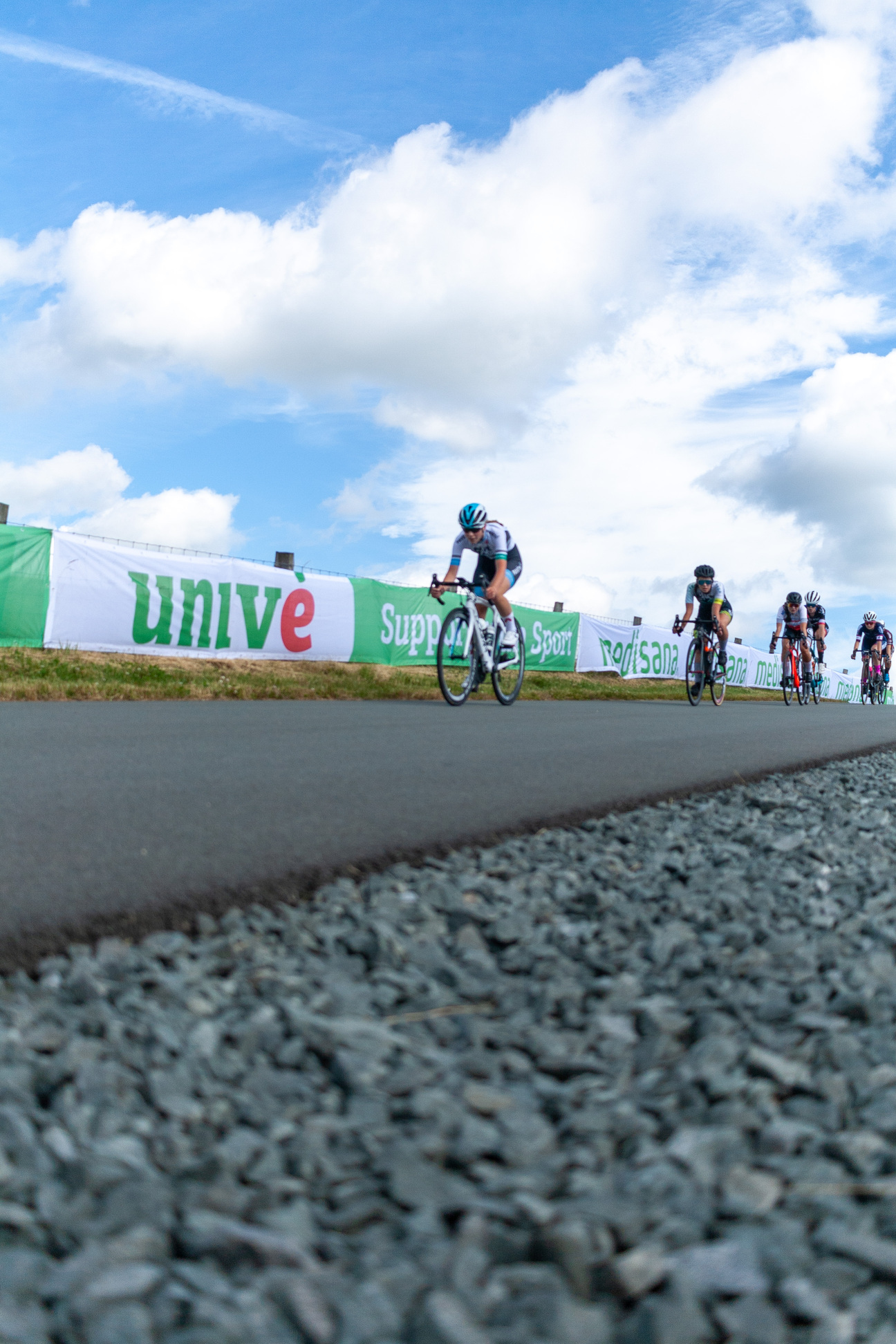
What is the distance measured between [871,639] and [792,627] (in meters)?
5.98

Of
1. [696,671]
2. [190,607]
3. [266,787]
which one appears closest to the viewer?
[266,787]

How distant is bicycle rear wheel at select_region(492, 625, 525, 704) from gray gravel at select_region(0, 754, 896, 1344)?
8.11 metres

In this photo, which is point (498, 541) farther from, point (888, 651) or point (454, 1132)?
point (888, 651)

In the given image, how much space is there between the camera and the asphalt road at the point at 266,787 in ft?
9.42

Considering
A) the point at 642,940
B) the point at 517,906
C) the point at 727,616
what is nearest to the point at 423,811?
the point at 517,906

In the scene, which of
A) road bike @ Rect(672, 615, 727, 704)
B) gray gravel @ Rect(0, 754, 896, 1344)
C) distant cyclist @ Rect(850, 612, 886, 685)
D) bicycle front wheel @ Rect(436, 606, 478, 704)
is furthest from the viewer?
distant cyclist @ Rect(850, 612, 886, 685)

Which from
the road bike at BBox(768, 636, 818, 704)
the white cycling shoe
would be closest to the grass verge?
the white cycling shoe

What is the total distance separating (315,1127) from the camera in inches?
59.9

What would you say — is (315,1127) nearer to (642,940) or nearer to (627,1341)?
(627,1341)

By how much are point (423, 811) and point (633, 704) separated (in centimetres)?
973

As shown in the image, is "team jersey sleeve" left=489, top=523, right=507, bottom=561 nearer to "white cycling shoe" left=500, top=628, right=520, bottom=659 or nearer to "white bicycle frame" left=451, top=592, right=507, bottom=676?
"white bicycle frame" left=451, top=592, right=507, bottom=676

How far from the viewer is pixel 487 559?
10.7 meters

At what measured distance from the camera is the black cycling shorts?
1073 centimetres

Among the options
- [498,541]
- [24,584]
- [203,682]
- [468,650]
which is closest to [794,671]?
[498,541]
